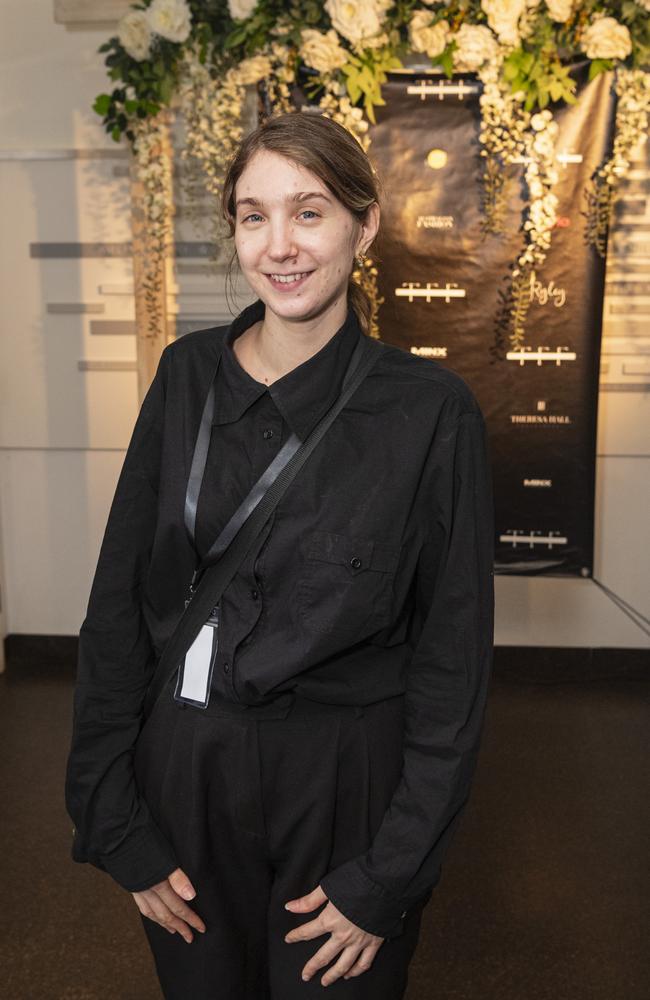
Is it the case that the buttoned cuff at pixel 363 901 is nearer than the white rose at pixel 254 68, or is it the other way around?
the buttoned cuff at pixel 363 901

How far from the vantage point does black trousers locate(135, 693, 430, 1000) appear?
138 cm

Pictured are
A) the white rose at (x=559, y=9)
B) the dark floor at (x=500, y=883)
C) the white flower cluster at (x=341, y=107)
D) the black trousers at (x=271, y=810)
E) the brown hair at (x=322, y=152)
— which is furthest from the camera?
the white flower cluster at (x=341, y=107)

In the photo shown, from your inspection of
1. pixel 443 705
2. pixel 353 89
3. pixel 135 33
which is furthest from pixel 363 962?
pixel 135 33

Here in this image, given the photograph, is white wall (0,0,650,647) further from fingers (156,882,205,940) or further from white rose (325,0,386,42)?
fingers (156,882,205,940)

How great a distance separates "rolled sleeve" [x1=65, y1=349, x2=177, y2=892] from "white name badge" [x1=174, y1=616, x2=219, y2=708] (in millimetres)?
88

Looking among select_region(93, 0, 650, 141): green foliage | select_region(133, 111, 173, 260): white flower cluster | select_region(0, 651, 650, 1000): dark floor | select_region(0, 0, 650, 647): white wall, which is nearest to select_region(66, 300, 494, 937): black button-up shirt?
select_region(0, 651, 650, 1000): dark floor

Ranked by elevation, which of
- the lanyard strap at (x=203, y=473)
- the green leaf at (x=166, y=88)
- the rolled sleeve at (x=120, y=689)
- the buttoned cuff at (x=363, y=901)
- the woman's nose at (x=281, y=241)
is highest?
the green leaf at (x=166, y=88)

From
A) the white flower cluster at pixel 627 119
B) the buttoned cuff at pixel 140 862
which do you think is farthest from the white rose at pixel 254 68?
the buttoned cuff at pixel 140 862

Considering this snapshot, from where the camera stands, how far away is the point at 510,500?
14.4 ft

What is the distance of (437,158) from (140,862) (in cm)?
336

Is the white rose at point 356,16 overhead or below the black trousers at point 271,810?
overhead

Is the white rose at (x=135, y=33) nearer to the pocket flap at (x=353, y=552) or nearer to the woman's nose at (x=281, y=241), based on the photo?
the woman's nose at (x=281, y=241)

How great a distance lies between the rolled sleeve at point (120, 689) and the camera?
55.4 inches

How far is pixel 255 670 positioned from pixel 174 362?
0.44 meters
